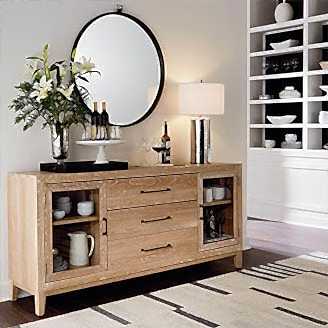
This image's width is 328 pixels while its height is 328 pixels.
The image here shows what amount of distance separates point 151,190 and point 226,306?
89cm

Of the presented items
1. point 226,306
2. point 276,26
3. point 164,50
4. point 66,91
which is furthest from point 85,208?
point 276,26

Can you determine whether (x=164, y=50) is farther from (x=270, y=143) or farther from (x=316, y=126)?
(x=270, y=143)

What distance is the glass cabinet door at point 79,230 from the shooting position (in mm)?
3478

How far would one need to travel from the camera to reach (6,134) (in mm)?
3639

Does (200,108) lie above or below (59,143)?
above

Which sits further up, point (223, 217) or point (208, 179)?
point (208, 179)

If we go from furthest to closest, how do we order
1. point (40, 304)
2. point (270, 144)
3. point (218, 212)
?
1. point (270, 144)
2. point (218, 212)
3. point (40, 304)

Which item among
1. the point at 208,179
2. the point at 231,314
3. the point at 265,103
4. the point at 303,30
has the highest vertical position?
the point at 303,30

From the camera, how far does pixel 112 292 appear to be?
379cm

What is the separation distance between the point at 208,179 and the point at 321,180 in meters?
2.29

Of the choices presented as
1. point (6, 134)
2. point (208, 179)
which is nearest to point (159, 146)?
point (208, 179)

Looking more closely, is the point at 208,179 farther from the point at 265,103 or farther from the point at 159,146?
the point at 265,103

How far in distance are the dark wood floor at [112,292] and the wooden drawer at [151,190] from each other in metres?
0.57

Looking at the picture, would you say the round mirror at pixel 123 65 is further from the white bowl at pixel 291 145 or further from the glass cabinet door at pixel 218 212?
the white bowl at pixel 291 145
